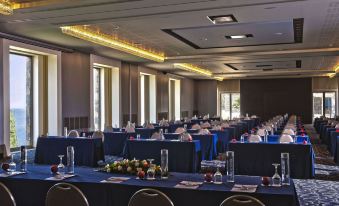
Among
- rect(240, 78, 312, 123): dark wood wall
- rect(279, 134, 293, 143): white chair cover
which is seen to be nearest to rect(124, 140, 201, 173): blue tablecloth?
rect(279, 134, 293, 143): white chair cover

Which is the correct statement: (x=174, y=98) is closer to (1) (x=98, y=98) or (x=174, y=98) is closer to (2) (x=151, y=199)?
(1) (x=98, y=98)

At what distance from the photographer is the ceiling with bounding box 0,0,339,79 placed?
797cm

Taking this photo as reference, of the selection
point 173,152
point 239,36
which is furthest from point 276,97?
point 173,152

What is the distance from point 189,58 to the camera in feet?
56.5

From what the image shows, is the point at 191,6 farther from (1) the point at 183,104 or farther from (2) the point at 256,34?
(1) the point at 183,104

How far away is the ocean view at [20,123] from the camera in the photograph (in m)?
12.8

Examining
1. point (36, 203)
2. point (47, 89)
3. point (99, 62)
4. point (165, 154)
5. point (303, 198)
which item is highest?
point (99, 62)

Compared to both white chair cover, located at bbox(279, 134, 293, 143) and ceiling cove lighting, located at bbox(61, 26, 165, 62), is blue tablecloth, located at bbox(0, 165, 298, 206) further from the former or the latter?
ceiling cove lighting, located at bbox(61, 26, 165, 62)

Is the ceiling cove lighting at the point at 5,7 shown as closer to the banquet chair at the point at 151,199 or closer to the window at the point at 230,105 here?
the banquet chair at the point at 151,199

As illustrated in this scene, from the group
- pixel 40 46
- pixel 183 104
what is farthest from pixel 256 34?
pixel 183 104

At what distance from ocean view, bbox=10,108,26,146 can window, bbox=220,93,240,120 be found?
786 inches

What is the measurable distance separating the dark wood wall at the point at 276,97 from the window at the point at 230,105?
0.54 meters

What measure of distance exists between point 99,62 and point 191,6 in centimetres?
866

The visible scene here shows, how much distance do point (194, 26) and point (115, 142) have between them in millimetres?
3602
